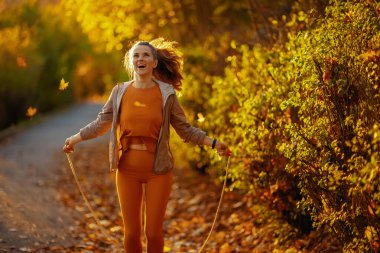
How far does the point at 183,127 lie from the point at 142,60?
594 mm

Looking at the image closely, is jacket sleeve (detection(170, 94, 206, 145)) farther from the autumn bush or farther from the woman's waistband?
the autumn bush

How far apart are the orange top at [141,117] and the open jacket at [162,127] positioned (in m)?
0.04

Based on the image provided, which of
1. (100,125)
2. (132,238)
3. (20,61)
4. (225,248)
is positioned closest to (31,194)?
(225,248)

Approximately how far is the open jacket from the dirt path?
1.95 meters

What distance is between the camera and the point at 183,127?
484 cm

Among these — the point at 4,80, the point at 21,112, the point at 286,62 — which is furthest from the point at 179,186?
the point at 21,112

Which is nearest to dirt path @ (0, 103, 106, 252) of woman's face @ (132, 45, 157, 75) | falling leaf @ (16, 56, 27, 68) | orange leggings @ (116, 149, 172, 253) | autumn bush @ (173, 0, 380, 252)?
falling leaf @ (16, 56, 27, 68)

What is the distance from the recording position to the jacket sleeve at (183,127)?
4793mm

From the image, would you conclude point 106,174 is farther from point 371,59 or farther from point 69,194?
point 371,59

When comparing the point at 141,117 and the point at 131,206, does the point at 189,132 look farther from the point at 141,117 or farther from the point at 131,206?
the point at 131,206

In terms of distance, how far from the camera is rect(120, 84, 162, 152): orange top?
4.62 metres

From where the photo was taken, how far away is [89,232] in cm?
777

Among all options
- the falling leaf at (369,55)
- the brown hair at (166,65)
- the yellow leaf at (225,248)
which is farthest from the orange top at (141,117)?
the yellow leaf at (225,248)

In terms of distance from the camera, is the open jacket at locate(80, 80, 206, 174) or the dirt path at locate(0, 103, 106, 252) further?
the dirt path at locate(0, 103, 106, 252)
